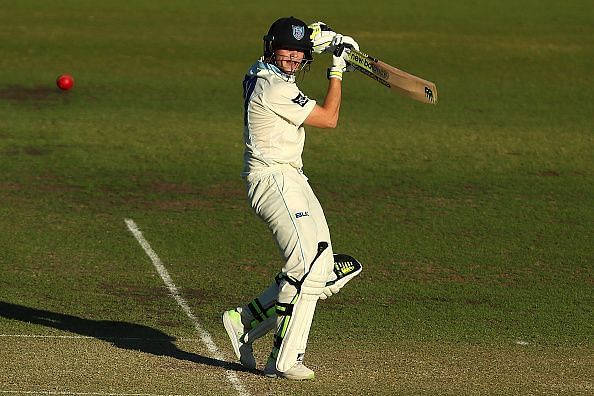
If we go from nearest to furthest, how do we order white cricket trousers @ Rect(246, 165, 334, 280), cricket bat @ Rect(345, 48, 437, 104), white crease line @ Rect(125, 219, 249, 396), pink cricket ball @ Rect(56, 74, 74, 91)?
white cricket trousers @ Rect(246, 165, 334, 280)
white crease line @ Rect(125, 219, 249, 396)
cricket bat @ Rect(345, 48, 437, 104)
pink cricket ball @ Rect(56, 74, 74, 91)

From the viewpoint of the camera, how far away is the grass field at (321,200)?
878 centimetres

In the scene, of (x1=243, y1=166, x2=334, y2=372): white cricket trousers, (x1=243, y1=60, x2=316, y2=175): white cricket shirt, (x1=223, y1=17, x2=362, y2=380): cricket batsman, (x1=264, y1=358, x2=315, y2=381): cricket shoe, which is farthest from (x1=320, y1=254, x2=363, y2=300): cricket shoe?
(x1=243, y1=60, x2=316, y2=175): white cricket shirt

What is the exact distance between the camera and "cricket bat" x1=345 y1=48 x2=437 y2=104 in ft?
27.9

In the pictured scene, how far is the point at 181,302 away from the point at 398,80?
309 centimetres

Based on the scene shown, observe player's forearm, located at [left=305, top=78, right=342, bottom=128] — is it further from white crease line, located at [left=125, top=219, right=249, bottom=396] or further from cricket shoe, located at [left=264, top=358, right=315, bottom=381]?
white crease line, located at [left=125, top=219, right=249, bottom=396]

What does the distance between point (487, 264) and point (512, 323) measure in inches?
86.6

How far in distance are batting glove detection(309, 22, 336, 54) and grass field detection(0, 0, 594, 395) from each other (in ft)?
7.30

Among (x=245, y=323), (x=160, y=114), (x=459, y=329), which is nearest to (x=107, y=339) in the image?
(x=245, y=323)

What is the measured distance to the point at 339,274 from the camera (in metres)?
8.41

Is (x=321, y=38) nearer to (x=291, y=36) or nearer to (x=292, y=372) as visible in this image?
(x=291, y=36)

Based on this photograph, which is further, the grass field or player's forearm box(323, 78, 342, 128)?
the grass field

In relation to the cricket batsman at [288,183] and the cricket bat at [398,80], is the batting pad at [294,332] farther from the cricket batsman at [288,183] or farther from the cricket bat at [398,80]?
the cricket bat at [398,80]

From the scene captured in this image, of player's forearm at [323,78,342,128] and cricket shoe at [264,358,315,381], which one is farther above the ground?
player's forearm at [323,78,342,128]

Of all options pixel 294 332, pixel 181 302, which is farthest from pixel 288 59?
pixel 181 302
